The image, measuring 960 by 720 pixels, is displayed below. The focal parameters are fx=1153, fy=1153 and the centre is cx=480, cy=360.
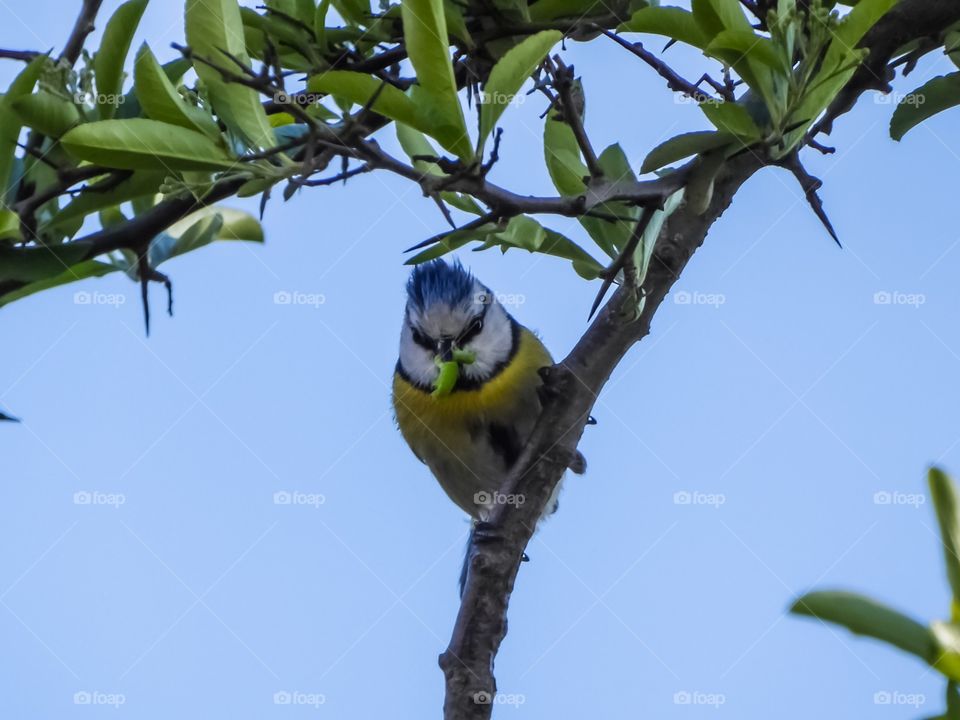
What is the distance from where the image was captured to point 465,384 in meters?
3.38

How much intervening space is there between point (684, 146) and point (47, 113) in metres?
0.90

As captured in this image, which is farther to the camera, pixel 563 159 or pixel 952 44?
pixel 952 44

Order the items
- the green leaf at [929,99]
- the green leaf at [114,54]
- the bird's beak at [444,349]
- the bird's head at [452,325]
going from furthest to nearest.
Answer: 1. the bird's head at [452,325]
2. the bird's beak at [444,349]
3. the green leaf at [929,99]
4. the green leaf at [114,54]

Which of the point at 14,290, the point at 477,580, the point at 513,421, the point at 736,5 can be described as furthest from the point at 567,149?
the point at 513,421

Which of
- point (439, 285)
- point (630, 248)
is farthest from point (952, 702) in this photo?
point (439, 285)

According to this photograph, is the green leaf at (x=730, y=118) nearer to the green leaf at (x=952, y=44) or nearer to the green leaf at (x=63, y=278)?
the green leaf at (x=952, y=44)

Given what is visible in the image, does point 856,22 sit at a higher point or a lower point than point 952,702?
higher

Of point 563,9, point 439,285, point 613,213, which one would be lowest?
point 439,285

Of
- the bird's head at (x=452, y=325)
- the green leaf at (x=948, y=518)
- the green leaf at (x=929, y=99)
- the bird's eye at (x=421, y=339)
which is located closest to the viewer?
the green leaf at (x=948, y=518)

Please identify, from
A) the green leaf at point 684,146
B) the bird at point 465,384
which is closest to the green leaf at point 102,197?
the green leaf at point 684,146

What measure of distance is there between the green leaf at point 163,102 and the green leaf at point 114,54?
0.50ft

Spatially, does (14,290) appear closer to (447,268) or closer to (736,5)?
(736,5)

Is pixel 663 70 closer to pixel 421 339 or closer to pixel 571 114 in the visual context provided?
pixel 571 114

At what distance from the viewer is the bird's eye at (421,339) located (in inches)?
138
